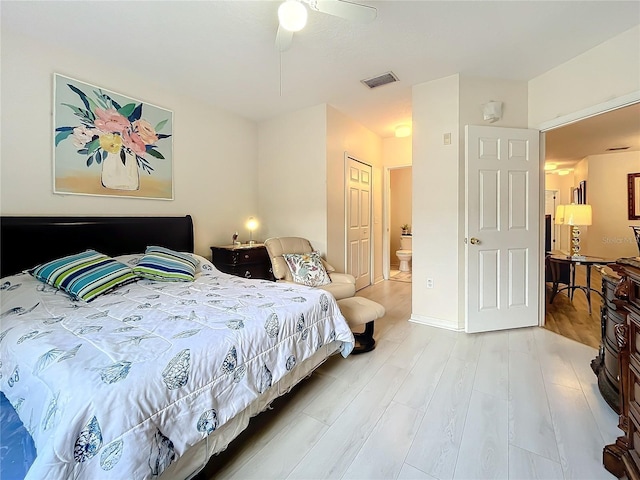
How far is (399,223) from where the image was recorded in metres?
7.25

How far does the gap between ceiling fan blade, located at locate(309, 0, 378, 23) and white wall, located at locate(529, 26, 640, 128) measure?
2094 millimetres

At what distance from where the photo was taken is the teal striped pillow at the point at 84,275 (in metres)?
1.88

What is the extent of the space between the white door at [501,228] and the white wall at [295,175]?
1715mm

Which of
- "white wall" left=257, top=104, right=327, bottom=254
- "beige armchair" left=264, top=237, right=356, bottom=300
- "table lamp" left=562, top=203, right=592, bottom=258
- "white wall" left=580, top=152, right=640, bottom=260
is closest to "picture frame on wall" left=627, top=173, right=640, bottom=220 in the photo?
"white wall" left=580, top=152, right=640, bottom=260

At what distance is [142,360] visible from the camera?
→ 1055 millimetres

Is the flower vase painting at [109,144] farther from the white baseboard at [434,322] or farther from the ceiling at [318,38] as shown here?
the white baseboard at [434,322]

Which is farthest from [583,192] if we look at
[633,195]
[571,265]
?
[571,265]

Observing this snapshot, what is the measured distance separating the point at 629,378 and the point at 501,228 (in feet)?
6.09

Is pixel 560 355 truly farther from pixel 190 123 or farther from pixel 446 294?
pixel 190 123

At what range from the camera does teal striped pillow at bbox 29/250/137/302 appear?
1.88 metres

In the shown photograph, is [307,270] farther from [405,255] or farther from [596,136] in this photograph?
[596,136]

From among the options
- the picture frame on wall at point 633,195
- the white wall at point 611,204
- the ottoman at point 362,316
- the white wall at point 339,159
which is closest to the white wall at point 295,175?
the white wall at point 339,159

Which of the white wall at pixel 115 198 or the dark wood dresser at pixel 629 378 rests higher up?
the white wall at pixel 115 198

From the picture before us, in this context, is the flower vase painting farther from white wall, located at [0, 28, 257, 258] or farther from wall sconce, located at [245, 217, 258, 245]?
wall sconce, located at [245, 217, 258, 245]
